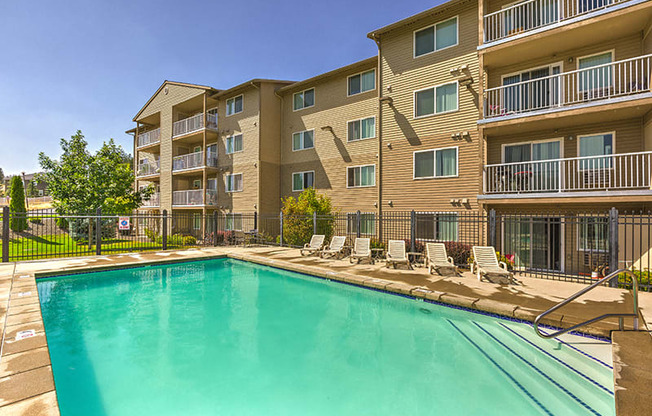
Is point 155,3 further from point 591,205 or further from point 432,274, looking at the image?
point 591,205

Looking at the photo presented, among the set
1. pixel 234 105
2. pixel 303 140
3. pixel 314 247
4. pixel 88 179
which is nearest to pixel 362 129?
pixel 303 140

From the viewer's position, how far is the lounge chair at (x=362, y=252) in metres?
11.9

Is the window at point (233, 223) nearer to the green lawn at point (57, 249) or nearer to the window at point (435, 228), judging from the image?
the green lawn at point (57, 249)

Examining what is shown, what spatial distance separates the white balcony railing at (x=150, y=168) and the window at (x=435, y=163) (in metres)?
22.5

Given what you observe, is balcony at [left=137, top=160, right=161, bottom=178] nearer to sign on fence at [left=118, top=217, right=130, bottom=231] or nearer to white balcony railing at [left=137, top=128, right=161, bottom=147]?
white balcony railing at [left=137, top=128, right=161, bottom=147]

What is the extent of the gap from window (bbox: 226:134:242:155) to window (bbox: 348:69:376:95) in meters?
8.89

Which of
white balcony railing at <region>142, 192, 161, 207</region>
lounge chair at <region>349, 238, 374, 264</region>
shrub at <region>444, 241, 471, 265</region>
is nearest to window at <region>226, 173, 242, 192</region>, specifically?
white balcony railing at <region>142, 192, 161, 207</region>

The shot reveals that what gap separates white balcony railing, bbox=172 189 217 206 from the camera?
23.0m

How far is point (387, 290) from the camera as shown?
8.20 meters

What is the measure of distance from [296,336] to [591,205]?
11908 millimetres

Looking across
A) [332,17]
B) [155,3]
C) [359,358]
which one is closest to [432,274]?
[359,358]

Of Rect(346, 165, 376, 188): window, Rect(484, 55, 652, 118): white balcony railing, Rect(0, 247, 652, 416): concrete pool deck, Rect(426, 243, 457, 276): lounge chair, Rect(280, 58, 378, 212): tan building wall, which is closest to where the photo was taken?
Rect(0, 247, 652, 416): concrete pool deck

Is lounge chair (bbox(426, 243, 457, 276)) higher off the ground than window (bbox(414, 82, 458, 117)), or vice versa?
window (bbox(414, 82, 458, 117))

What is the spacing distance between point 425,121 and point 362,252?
754 centimetres
